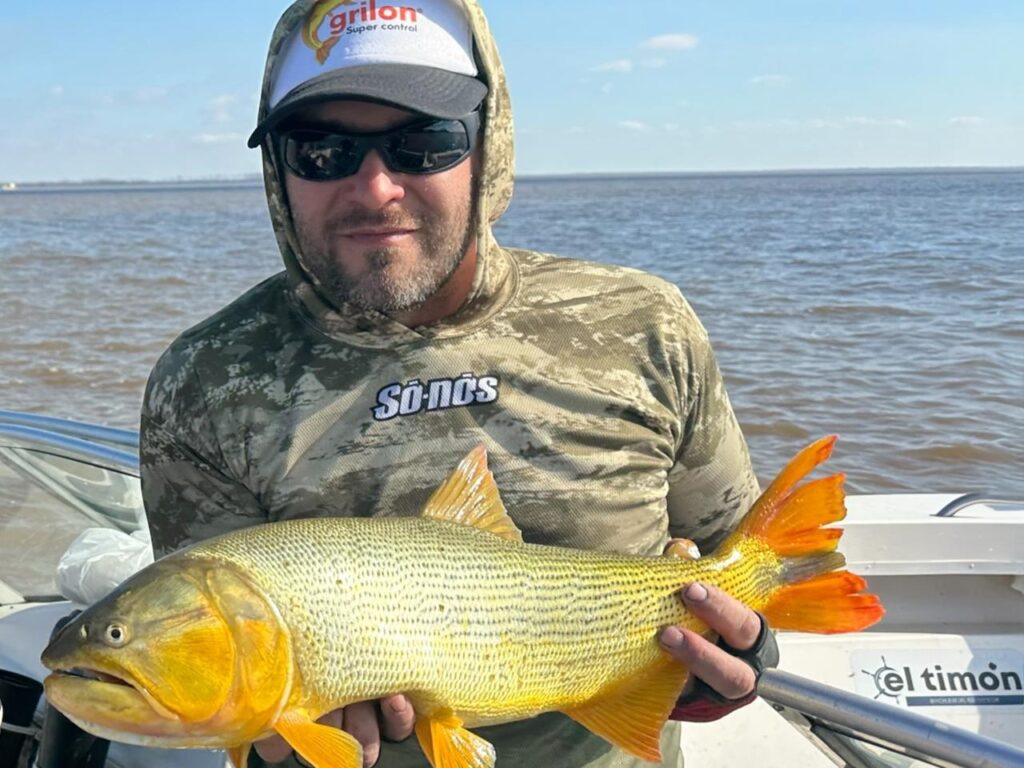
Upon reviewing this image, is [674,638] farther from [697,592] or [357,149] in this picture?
[357,149]

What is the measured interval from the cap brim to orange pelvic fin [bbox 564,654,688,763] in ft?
5.19

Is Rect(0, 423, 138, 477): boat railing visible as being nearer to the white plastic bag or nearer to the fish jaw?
the white plastic bag

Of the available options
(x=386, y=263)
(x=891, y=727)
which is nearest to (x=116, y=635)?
(x=386, y=263)

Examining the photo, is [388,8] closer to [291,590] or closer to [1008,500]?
[291,590]

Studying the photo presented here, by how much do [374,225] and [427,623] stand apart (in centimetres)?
108

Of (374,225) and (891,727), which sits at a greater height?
(374,225)

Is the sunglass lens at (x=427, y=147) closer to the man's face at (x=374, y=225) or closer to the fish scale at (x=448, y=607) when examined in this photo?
the man's face at (x=374, y=225)

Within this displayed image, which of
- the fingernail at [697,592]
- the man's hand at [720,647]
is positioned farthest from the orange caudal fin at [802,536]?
the fingernail at [697,592]

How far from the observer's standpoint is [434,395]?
8.63 feet

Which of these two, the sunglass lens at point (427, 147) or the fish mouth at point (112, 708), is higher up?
the sunglass lens at point (427, 147)

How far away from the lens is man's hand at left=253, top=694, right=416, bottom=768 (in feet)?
7.03

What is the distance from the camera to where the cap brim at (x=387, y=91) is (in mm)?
2559

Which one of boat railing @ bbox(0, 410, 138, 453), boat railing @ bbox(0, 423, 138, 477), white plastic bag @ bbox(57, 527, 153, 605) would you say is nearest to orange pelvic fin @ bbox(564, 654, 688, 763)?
white plastic bag @ bbox(57, 527, 153, 605)

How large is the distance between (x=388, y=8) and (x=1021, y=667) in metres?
4.06
